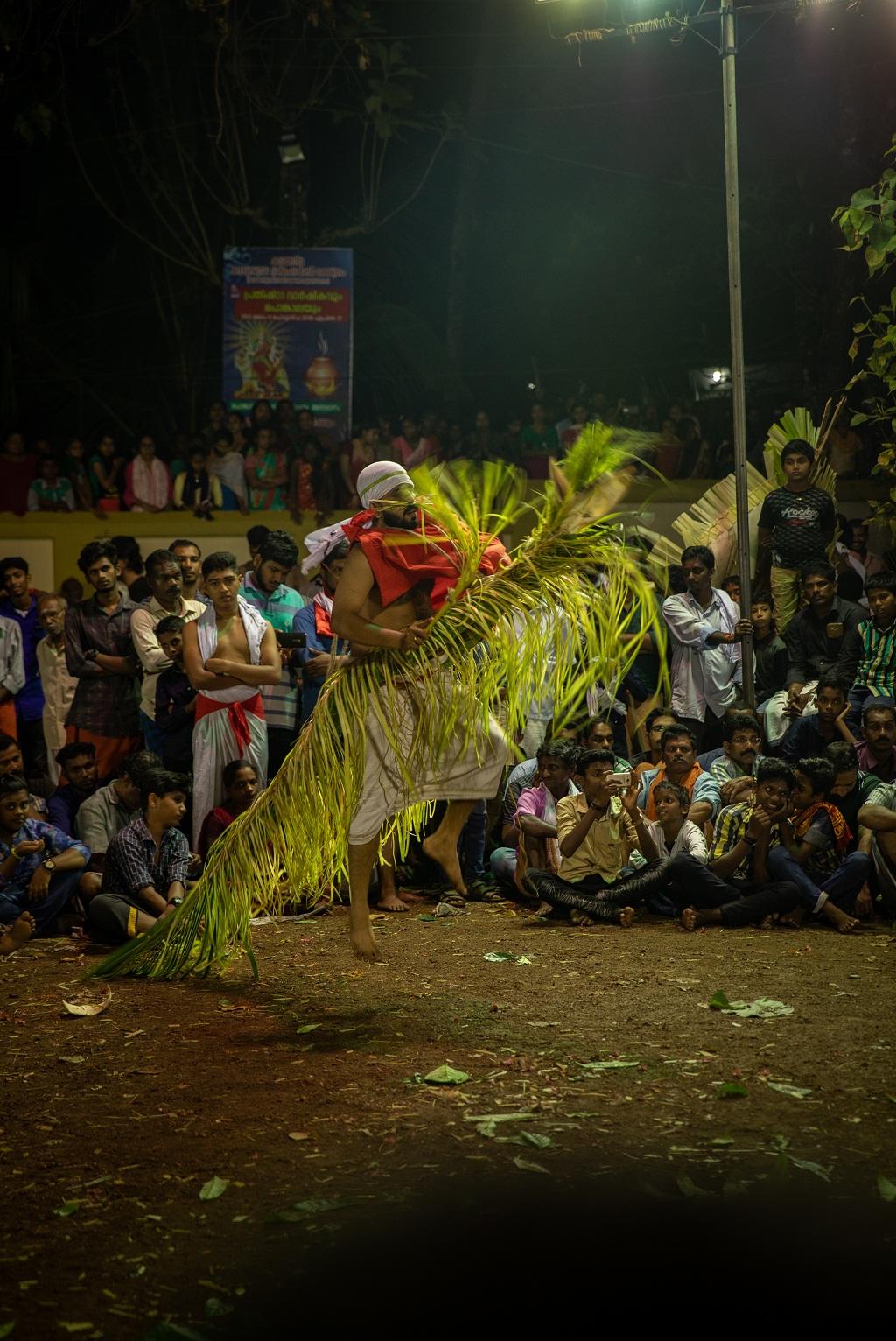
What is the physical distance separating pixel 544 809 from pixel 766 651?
2.16 meters

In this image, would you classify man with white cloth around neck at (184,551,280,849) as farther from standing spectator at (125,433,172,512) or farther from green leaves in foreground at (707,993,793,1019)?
standing spectator at (125,433,172,512)

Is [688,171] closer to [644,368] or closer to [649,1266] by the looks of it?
[644,368]

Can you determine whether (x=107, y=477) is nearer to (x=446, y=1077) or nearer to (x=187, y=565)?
(x=187, y=565)

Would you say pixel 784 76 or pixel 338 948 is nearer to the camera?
pixel 338 948

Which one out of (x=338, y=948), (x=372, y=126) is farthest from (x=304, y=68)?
(x=338, y=948)

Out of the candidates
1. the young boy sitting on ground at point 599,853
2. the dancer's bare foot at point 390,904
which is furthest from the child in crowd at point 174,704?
the young boy sitting on ground at point 599,853

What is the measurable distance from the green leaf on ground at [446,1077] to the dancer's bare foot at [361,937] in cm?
108

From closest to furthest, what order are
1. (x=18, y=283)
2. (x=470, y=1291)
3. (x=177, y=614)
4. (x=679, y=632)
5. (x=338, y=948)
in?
(x=470, y=1291) < (x=338, y=948) < (x=177, y=614) < (x=679, y=632) < (x=18, y=283)

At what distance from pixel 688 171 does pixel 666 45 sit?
163 cm

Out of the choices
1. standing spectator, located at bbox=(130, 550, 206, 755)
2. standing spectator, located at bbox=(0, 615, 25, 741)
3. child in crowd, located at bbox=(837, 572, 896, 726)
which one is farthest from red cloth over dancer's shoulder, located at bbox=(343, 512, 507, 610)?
standing spectator, located at bbox=(0, 615, 25, 741)

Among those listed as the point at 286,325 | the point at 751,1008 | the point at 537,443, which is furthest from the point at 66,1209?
the point at 286,325

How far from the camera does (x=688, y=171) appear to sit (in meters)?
17.6

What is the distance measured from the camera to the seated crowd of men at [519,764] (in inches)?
287

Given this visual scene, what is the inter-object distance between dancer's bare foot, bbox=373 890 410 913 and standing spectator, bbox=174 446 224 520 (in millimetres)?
6344
